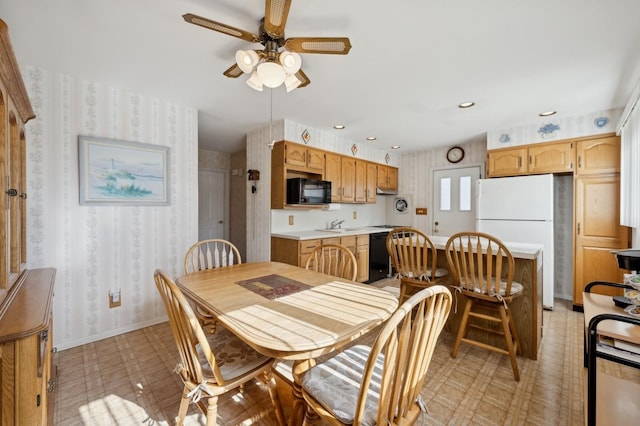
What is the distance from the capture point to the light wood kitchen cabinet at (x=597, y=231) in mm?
2951

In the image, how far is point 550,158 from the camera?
334cm

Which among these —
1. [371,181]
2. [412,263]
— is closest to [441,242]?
[412,263]

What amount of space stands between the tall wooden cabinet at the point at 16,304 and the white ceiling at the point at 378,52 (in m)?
0.67

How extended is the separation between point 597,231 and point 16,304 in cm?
486

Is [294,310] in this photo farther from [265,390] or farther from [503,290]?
[503,290]

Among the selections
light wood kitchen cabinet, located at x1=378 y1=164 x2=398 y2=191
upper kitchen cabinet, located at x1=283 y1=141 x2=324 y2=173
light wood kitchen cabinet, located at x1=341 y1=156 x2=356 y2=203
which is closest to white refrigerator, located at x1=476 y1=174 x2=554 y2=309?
light wood kitchen cabinet, located at x1=378 y1=164 x2=398 y2=191

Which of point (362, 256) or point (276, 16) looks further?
point (362, 256)

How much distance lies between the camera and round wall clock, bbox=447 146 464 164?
180 inches

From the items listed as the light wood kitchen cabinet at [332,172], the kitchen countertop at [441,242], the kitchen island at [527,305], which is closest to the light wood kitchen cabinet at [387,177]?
the light wood kitchen cabinet at [332,172]

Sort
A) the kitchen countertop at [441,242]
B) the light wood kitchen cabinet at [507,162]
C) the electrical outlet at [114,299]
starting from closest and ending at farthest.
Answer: the kitchen countertop at [441,242]
the electrical outlet at [114,299]
the light wood kitchen cabinet at [507,162]

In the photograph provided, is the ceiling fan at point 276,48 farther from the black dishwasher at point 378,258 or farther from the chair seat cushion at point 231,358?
the black dishwasher at point 378,258

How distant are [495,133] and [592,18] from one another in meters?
2.34

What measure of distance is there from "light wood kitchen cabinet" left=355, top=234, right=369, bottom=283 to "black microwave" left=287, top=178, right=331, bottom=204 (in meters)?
0.80

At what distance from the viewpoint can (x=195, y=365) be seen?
1139 mm
